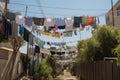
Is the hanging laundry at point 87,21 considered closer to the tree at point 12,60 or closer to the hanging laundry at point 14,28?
the tree at point 12,60

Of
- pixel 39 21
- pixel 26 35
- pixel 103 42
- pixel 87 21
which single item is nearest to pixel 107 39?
pixel 103 42

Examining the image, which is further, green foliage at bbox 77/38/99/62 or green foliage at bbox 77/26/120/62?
green foliage at bbox 77/38/99/62

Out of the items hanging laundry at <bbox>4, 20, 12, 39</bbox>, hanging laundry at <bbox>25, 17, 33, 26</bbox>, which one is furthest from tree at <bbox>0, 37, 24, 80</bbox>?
hanging laundry at <bbox>4, 20, 12, 39</bbox>

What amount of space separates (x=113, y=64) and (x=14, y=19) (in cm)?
880

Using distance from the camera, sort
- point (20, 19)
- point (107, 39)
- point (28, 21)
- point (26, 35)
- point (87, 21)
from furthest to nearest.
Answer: point (26, 35)
point (87, 21)
point (28, 21)
point (20, 19)
point (107, 39)

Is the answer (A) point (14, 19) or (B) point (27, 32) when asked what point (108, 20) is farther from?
(A) point (14, 19)

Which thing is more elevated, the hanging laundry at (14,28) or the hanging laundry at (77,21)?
the hanging laundry at (77,21)

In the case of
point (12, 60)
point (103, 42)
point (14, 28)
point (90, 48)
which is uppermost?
point (14, 28)

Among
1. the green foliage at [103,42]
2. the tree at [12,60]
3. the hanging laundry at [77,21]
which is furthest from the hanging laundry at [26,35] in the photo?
the green foliage at [103,42]

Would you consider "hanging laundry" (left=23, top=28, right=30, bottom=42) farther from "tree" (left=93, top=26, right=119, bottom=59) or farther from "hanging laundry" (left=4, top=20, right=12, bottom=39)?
"tree" (left=93, top=26, right=119, bottom=59)

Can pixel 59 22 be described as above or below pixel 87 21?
below

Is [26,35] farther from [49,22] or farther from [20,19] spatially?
[20,19]

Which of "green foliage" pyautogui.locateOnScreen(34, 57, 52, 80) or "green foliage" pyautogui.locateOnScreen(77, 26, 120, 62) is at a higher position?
"green foliage" pyautogui.locateOnScreen(77, 26, 120, 62)

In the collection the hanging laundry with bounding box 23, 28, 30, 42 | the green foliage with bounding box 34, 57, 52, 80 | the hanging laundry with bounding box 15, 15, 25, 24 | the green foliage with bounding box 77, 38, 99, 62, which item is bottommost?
the green foliage with bounding box 34, 57, 52, 80
